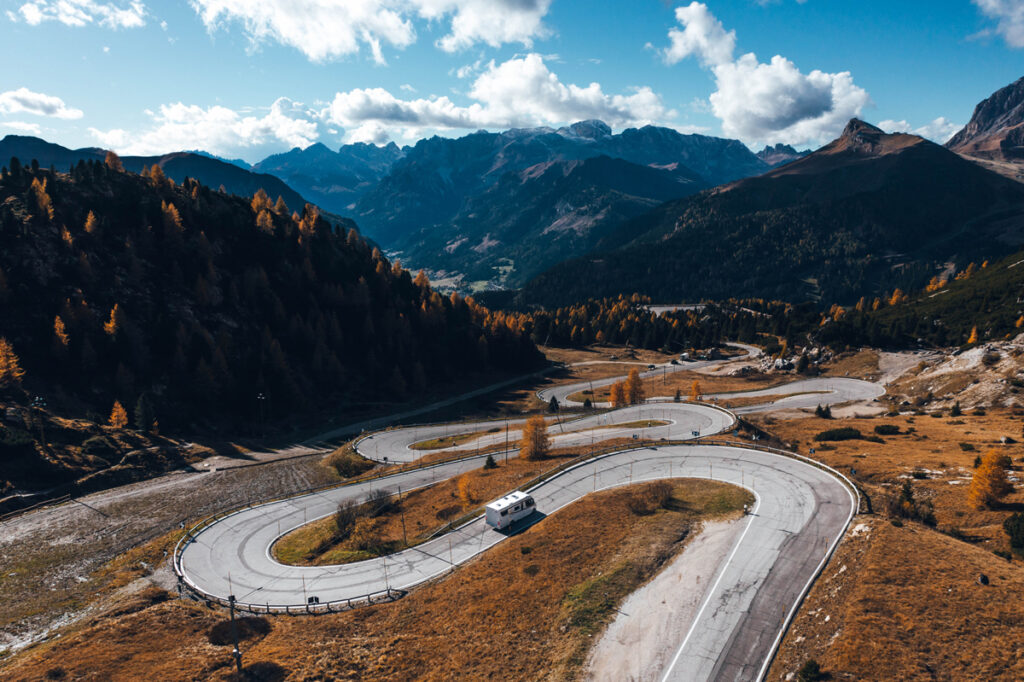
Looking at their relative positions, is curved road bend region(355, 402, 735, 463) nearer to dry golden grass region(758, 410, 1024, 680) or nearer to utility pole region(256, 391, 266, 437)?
utility pole region(256, 391, 266, 437)

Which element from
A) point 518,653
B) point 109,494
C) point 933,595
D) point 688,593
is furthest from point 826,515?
point 109,494

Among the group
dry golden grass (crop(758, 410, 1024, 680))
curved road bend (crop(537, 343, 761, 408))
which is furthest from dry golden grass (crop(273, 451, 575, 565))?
curved road bend (crop(537, 343, 761, 408))

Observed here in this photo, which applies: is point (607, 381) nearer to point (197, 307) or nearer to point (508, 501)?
point (508, 501)

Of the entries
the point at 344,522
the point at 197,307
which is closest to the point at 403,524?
the point at 344,522

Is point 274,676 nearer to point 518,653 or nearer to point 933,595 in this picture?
point 518,653

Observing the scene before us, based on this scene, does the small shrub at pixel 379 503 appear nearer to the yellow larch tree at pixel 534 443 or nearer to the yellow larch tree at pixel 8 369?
the yellow larch tree at pixel 534 443

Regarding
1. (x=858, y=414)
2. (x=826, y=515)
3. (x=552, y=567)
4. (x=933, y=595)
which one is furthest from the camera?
(x=858, y=414)
